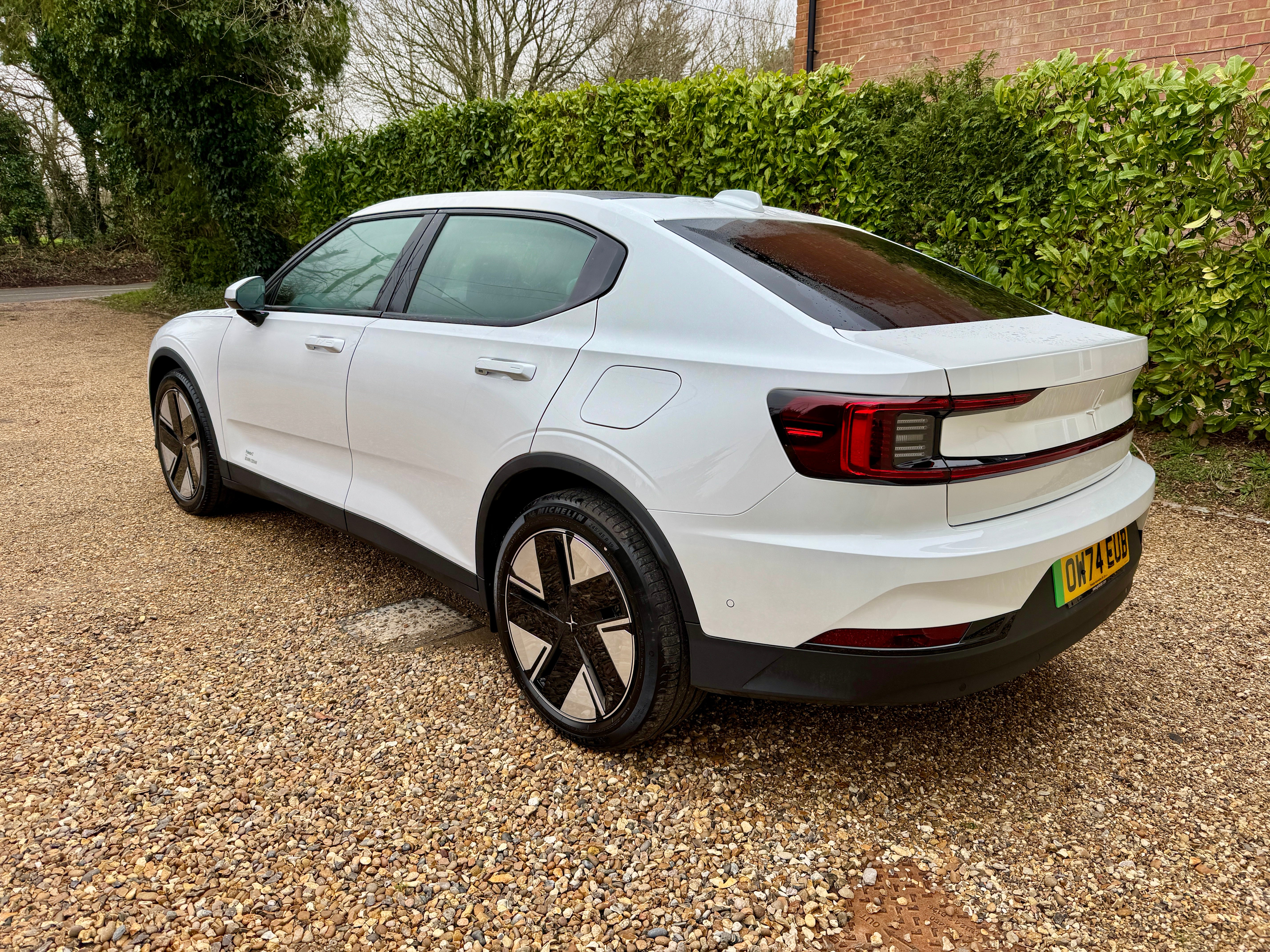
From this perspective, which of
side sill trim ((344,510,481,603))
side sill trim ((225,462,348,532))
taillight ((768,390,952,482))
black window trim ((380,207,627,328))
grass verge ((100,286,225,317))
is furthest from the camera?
grass verge ((100,286,225,317))

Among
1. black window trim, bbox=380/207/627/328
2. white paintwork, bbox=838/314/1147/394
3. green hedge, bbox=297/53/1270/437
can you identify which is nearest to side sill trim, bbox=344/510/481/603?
black window trim, bbox=380/207/627/328

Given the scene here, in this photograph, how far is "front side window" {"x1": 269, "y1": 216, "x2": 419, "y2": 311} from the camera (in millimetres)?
3402

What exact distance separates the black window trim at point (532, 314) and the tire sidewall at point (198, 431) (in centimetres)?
159

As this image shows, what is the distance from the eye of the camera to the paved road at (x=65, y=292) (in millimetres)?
17453

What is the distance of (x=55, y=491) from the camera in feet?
17.3

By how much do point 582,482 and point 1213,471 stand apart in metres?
4.41

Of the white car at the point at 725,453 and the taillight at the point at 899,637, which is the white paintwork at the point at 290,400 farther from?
the taillight at the point at 899,637

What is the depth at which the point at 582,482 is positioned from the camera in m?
2.49

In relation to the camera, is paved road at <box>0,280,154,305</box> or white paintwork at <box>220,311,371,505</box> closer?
white paintwork at <box>220,311,371,505</box>

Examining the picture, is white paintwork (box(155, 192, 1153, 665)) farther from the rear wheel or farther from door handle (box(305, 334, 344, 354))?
the rear wheel

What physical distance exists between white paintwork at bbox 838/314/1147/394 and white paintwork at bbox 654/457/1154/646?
285 millimetres

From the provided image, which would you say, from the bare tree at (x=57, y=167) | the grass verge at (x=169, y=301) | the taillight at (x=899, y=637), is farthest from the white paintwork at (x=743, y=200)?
the bare tree at (x=57, y=167)

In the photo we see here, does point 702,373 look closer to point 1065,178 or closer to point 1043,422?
point 1043,422

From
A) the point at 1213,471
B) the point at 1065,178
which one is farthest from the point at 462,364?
the point at 1213,471
